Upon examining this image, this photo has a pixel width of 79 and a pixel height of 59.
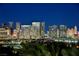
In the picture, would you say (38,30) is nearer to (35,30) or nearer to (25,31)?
(35,30)

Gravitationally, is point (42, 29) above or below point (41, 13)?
below

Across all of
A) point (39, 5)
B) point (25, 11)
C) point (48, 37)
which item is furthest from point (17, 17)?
point (48, 37)

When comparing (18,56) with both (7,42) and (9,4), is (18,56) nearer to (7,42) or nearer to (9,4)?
(7,42)

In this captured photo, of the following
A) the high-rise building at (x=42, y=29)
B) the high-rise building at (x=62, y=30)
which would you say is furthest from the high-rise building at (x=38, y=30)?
the high-rise building at (x=62, y=30)

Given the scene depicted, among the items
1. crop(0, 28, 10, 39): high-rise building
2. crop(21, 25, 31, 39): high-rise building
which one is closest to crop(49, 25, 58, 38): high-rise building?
crop(21, 25, 31, 39): high-rise building

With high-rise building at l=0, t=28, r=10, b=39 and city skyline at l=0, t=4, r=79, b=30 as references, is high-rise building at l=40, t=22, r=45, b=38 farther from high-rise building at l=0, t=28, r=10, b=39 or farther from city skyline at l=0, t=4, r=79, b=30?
high-rise building at l=0, t=28, r=10, b=39

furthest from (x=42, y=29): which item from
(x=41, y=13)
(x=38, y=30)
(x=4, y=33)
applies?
(x=4, y=33)

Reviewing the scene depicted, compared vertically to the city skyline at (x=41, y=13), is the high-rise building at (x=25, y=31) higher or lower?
lower

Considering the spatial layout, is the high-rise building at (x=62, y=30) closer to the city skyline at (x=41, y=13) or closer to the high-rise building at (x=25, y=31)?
the city skyline at (x=41, y=13)
